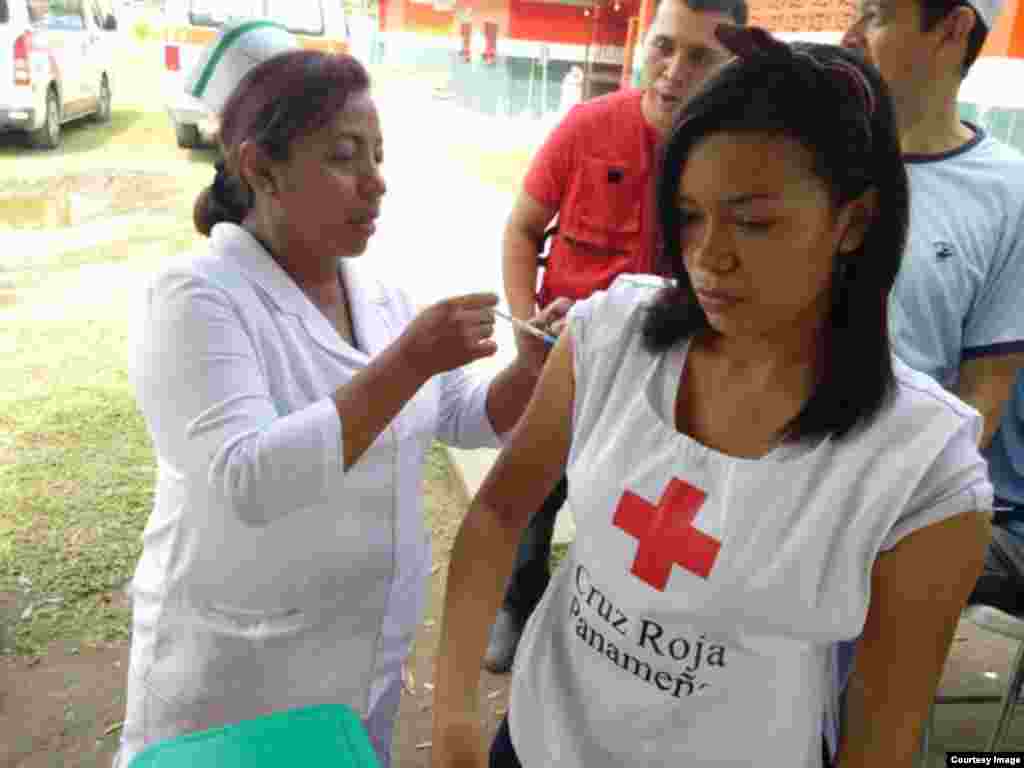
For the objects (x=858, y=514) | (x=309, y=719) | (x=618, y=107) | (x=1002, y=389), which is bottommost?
(x=309, y=719)

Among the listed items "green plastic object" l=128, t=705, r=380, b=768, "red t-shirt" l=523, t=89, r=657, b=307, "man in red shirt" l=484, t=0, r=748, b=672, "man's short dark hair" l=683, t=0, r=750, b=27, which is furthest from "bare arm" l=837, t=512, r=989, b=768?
"man's short dark hair" l=683, t=0, r=750, b=27

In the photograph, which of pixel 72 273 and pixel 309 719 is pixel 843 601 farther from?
pixel 72 273

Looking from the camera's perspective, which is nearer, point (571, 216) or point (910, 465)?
point (910, 465)

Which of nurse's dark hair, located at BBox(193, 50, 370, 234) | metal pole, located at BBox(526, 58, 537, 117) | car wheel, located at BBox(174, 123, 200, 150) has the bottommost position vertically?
car wheel, located at BBox(174, 123, 200, 150)

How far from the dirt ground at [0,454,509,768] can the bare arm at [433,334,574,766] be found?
135 cm

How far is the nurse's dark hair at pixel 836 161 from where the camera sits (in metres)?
0.93

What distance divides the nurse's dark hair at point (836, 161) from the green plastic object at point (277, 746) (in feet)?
1.97

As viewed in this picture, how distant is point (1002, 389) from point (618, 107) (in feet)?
4.01

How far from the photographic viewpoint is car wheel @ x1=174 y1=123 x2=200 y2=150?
31.8 ft

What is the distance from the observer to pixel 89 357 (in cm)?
454

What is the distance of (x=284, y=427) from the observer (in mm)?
1245

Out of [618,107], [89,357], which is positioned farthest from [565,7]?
[618,107]

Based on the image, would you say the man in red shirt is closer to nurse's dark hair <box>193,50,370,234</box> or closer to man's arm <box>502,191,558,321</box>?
man's arm <box>502,191,558,321</box>

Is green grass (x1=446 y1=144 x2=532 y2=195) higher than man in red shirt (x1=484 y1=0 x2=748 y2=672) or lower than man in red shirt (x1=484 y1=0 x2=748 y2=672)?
lower
